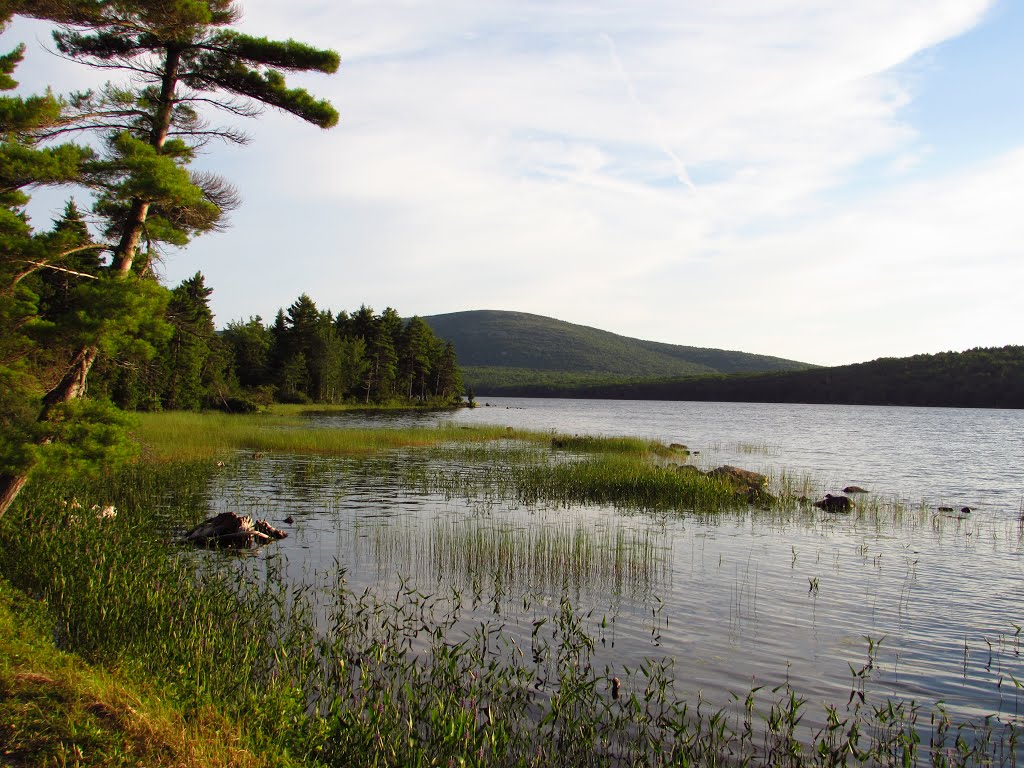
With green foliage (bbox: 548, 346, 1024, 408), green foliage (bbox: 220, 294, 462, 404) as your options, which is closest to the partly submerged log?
green foliage (bbox: 220, 294, 462, 404)

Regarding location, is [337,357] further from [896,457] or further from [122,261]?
[122,261]

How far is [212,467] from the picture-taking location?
26703mm

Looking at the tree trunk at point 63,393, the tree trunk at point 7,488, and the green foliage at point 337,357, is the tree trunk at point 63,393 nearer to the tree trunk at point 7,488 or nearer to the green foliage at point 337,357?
the tree trunk at point 7,488

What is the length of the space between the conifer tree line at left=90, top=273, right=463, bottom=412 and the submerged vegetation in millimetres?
29712

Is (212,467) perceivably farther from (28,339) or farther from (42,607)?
(42,607)

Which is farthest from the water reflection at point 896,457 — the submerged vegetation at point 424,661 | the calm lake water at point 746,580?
the submerged vegetation at point 424,661

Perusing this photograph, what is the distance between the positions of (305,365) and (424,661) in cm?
7827

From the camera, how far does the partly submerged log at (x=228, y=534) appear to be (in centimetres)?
1468

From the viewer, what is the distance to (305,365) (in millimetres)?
83125

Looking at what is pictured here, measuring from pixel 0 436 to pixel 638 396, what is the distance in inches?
7202

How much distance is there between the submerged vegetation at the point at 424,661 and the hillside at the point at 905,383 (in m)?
129

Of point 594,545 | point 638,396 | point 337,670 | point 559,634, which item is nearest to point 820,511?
point 594,545

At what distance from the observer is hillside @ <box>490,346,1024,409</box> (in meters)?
119

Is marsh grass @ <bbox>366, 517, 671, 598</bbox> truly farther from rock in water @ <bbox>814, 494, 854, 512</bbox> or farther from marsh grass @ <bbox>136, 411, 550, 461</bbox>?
marsh grass @ <bbox>136, 411, 550, 461</bbox>
